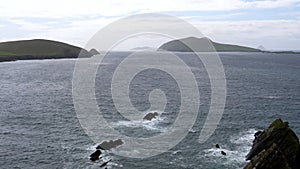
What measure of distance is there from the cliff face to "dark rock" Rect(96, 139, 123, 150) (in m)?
23.0

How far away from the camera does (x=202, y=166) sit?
4941 cm

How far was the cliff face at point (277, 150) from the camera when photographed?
39.0 meters

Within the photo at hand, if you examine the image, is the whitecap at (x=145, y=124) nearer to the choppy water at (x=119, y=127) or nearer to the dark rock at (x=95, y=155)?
the choppy water at (x=119, y=127)

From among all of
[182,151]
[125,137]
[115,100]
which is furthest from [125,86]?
[182,151]

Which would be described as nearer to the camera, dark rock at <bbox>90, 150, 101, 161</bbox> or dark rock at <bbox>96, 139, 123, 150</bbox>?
dark rock at <bbox>90, 150, 101, 161</bbox>

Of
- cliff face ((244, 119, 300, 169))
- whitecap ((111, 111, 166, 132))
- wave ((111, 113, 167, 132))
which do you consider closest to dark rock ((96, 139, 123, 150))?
wave ((111, 113, 167, 132))

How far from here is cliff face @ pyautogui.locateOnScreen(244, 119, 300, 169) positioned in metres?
39.0

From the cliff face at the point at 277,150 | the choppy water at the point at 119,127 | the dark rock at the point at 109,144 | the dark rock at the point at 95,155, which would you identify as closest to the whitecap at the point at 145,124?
the choppy water at the point at 119,127

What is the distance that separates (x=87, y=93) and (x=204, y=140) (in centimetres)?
6220

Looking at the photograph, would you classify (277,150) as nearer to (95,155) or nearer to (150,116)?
(95,155)

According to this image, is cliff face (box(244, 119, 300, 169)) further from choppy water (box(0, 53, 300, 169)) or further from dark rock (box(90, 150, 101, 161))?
dark rock (box(90, 150, 101, 161))

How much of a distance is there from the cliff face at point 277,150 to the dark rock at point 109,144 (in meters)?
Result: 23.0

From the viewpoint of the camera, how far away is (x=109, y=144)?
58844mm

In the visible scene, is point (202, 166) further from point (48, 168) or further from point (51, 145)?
point (51, 145)
